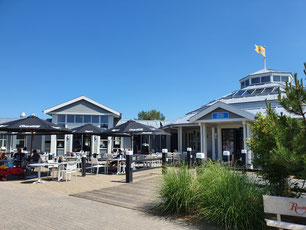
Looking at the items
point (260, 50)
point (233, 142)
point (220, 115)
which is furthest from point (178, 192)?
point (260, 50)

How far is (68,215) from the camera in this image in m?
5.19

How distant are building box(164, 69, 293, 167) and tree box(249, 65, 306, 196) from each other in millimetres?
3928

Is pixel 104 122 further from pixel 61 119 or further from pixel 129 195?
pixel 129 195

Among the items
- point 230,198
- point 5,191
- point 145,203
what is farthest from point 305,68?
point 5,191

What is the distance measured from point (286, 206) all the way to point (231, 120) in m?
9.23

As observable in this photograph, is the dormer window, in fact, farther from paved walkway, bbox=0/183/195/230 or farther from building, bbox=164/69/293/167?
paved walkway, bbox=0/183/195/230

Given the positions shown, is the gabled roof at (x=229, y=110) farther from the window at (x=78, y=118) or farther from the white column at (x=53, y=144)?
the white column at (x=53, y=144)

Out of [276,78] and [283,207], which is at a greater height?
[276,78]

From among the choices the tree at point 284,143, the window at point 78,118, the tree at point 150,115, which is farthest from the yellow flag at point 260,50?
the tree at point 150,115

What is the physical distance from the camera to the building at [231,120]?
1256 centimetres

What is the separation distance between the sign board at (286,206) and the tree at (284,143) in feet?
1.36

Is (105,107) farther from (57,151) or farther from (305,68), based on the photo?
(305,68)

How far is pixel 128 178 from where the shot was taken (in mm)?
9086

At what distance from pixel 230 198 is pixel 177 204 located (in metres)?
1.27
